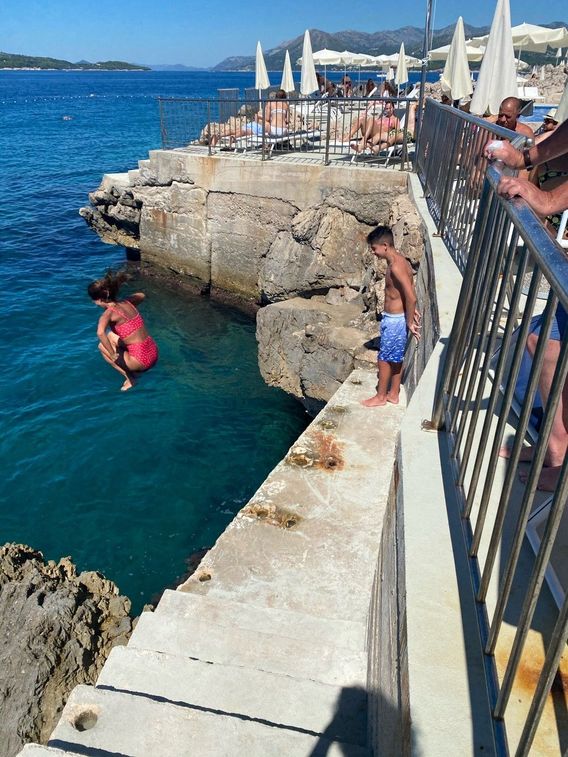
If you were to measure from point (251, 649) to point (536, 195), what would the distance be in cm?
255

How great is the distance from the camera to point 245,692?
258cm

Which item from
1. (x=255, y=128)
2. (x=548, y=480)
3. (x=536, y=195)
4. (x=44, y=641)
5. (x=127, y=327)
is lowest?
(x=44, y=641)

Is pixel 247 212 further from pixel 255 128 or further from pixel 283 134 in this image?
pixel 255 128

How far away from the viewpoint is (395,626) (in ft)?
5.98

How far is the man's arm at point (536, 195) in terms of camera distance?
6.22ft

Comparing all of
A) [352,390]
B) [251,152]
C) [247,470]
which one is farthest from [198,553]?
[251,152]

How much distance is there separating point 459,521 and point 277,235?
34.0 ft

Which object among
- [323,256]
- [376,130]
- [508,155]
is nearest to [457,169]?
[508,155]

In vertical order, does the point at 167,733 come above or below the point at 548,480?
below

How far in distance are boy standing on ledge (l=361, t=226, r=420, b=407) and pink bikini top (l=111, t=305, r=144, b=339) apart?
3.12 meters

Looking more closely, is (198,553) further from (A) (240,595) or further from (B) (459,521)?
(B) (459,521)

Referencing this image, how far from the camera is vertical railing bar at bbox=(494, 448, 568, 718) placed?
1.10 m

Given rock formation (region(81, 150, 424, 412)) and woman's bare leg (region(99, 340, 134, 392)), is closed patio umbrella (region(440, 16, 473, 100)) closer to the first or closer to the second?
rock formation (region(81, 150, 424, 412))

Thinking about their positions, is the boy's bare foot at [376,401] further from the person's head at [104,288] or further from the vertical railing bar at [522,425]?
the vertical railing bar at [522,425]
